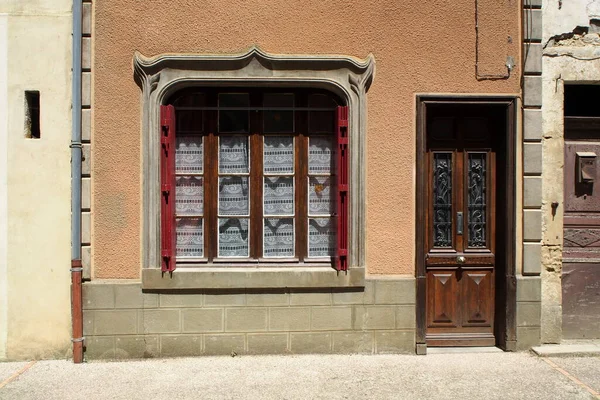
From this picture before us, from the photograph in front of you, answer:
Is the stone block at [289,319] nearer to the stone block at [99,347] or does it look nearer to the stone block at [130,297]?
the stone block at [130,297]

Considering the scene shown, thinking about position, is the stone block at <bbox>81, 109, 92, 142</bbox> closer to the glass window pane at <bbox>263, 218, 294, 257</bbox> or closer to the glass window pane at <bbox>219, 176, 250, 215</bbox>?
the glass window pane at <bbox>219, 176, 250, 215</bbox>

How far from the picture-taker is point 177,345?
Result: 19.0 feet

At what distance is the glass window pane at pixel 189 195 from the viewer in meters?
5.98

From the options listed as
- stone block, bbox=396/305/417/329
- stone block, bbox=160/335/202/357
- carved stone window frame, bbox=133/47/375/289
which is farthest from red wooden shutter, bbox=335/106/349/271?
Result: stone block, bbox=160/335/202/357

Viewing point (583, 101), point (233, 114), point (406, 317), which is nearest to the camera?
point (406, 317)

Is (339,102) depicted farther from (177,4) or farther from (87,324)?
(87,324)

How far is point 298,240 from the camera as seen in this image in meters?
6.02

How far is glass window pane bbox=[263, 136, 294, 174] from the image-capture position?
6.02 m

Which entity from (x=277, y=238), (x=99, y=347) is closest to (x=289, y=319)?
(x=277, y=238)

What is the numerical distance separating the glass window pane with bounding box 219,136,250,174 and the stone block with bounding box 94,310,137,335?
1.92 meters

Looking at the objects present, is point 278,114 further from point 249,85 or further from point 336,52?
point 336,52

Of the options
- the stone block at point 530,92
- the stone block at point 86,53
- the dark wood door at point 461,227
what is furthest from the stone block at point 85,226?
the stone block at point 530,92

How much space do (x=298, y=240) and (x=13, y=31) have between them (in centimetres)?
395

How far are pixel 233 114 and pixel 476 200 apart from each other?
3.05 metres
